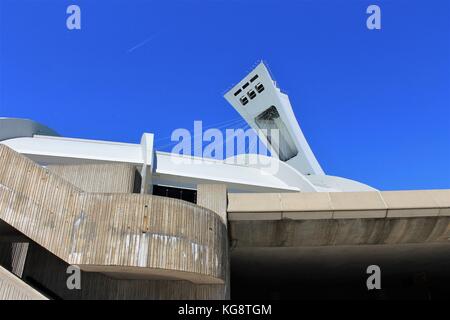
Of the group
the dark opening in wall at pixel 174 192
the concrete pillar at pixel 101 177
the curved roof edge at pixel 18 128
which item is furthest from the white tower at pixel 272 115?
the concrete pillar at pixel 101 177

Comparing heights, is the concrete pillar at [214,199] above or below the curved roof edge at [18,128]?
below

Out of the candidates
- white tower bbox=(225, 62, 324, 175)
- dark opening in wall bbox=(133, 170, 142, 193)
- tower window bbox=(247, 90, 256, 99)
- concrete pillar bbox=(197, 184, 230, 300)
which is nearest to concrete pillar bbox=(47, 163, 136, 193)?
dark opening in wall bbox=(133, 170, 142, 193)

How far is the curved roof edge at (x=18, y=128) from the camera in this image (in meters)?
21.6

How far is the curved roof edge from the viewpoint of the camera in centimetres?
2156

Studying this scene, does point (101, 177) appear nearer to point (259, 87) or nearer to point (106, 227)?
point (106, 227)

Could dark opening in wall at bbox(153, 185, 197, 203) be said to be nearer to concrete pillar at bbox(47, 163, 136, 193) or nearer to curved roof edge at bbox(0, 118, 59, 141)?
concrete pillar at bbox(47, 163, 136, 193)

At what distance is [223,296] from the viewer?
1003cm

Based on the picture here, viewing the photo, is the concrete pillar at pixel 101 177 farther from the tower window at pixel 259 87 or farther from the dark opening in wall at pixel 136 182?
the tower window at pixel 259 87

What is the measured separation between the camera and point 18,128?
22312 mm

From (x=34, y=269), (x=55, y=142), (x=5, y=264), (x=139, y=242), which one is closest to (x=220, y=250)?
(x=139, y=242)

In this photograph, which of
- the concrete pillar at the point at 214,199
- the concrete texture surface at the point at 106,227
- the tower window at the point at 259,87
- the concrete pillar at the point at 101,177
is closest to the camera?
the concrete texture surface at the point at 106,227

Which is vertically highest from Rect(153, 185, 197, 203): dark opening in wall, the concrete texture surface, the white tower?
the white tower

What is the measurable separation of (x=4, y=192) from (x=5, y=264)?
2809mm
